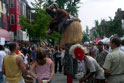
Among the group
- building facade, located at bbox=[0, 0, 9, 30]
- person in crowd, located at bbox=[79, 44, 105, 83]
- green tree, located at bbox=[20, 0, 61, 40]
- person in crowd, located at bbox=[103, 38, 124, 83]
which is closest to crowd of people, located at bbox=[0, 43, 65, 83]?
person in crowd, located at bbox=[79, 44, 105, 83]

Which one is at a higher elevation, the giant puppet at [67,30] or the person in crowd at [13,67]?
the giant puppet at [67,30]

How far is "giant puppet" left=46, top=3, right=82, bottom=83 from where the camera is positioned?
218 inches

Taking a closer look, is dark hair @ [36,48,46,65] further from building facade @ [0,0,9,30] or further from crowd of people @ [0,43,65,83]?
building facade @ [0,0,9,30]

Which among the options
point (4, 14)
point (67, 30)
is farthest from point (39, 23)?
point (67, 30)

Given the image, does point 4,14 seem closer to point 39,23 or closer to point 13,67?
point 39,23

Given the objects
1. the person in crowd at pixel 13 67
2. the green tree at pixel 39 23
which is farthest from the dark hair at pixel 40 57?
the green tree at pixel 39 23

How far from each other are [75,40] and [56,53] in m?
9.82

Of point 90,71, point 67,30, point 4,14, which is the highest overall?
point 4,14

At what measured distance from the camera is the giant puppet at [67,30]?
5.53 meters

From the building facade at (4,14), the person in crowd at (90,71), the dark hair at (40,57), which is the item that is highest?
the building facade at (4,14)

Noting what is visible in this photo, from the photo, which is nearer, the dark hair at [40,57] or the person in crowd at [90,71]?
the dark hair at [40,57]

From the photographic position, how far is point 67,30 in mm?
5676

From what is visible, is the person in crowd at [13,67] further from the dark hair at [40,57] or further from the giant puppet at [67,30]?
the giant puppet at [67,30]

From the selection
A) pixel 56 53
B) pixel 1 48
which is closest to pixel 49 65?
pixel 1 48
